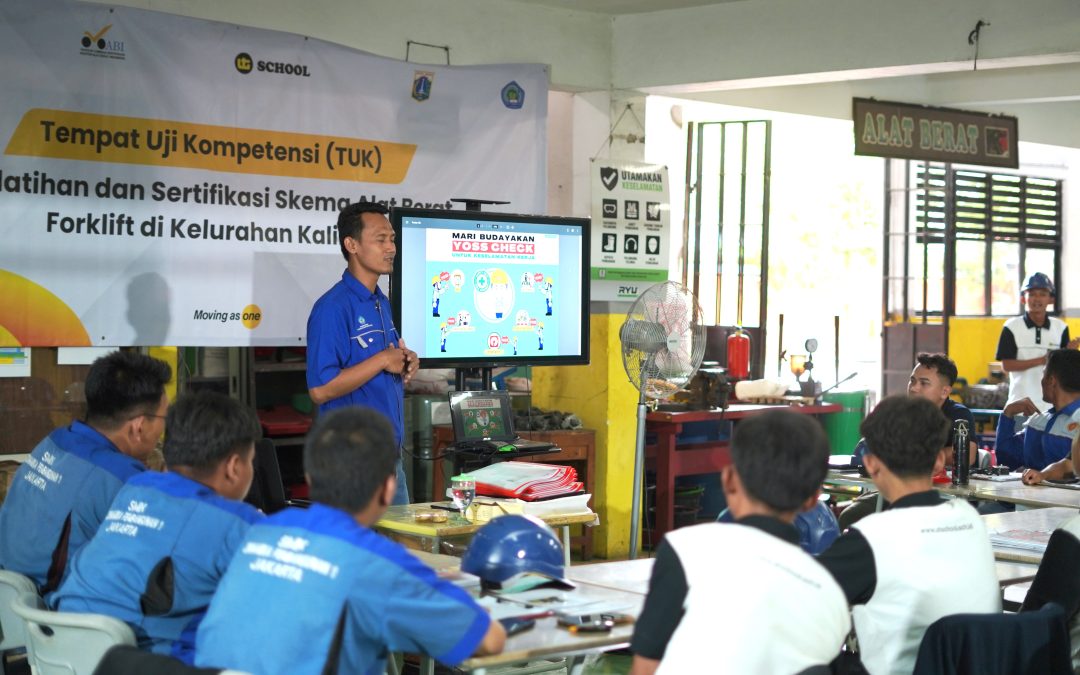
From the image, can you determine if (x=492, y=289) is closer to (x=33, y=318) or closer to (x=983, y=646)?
(x=33, y=318)

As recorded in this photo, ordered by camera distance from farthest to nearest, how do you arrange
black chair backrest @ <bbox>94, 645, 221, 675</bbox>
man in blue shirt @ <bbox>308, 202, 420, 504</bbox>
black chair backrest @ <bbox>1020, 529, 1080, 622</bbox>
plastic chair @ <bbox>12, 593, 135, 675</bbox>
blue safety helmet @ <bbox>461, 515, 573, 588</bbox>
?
man in blue shirt @ <bbox>308, 202, 420, 504</bbox> → black chair backrest @ <bbox>1020, 529, 1080, 622</bbox> → blue safety helmet @ <bbox>461, 515, 573, 588</bbox> → plastic chair @ <bbox>12, 593, 135, 675</bbox> → black chair backrest @ <bbox>94, 645, 221, 675</bbox>

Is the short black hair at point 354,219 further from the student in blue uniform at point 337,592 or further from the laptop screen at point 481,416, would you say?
the student in blue uniform at point 337,592

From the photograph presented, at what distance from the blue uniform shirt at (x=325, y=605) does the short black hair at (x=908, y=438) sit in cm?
113

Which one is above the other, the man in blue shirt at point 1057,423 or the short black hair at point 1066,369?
the short black hair at point 1066,369

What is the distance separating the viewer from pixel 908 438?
290 cm

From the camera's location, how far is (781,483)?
234 centimetres

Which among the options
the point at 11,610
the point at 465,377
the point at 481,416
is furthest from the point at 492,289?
the point at 11,610

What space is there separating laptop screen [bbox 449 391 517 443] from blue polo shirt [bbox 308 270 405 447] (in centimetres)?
49

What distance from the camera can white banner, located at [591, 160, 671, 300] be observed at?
748 cm

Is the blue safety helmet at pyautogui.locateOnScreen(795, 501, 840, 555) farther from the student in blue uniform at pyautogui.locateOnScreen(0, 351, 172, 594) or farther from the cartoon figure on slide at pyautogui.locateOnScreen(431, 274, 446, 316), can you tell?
the student in blue uniform at pyautogui.locateOnScreen(0, 351, 172, 594)

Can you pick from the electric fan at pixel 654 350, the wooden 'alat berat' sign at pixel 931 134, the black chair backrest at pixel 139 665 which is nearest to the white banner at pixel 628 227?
the wooden 'alat berat' sign at pixel 931 134

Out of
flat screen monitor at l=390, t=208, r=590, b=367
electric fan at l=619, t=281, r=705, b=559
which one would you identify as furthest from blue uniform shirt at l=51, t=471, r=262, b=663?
electric fan at l=619, t=281, r=705, b=559

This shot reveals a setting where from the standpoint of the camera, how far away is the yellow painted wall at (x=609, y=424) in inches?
292

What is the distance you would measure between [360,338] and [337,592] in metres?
2.56
